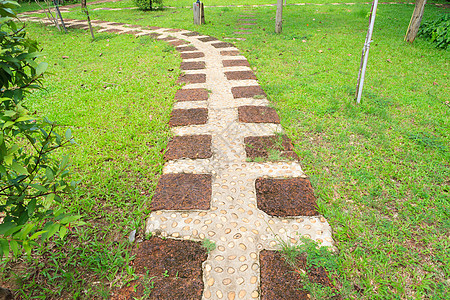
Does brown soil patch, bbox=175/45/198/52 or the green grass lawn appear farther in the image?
brown soil patch, bbox=175/45/198/52

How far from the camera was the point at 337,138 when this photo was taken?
10.2 ft

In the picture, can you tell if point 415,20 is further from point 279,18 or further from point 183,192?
point 183,192

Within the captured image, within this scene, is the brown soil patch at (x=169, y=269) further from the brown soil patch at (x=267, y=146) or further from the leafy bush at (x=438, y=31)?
the leafy bush at (x=438, y=31)

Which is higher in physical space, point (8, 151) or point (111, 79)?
point (8, 151)

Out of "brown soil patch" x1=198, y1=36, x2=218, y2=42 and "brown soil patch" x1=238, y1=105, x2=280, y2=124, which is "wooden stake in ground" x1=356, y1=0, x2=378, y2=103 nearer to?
"brown soil patch" x1=238, y1=105, x2=280, y2=124

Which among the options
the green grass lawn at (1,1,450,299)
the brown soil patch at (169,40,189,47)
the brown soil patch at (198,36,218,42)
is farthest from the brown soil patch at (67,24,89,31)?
the brown soil patch at (198,36,218,42)

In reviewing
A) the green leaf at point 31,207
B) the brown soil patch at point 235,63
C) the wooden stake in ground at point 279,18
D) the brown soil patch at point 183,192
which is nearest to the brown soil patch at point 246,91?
the brown soil patch at point 235,63

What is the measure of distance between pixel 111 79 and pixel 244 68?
2550mm

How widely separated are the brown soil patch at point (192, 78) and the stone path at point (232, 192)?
2.09 feet

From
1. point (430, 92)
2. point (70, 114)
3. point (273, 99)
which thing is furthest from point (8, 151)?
point (430, 92)

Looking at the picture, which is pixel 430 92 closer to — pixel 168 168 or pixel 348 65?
pixel 348 65

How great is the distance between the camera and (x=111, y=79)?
4.84 meters

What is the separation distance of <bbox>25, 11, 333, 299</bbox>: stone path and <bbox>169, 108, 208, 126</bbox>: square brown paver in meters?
0.01

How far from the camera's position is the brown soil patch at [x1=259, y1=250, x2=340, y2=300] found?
1.62 m
